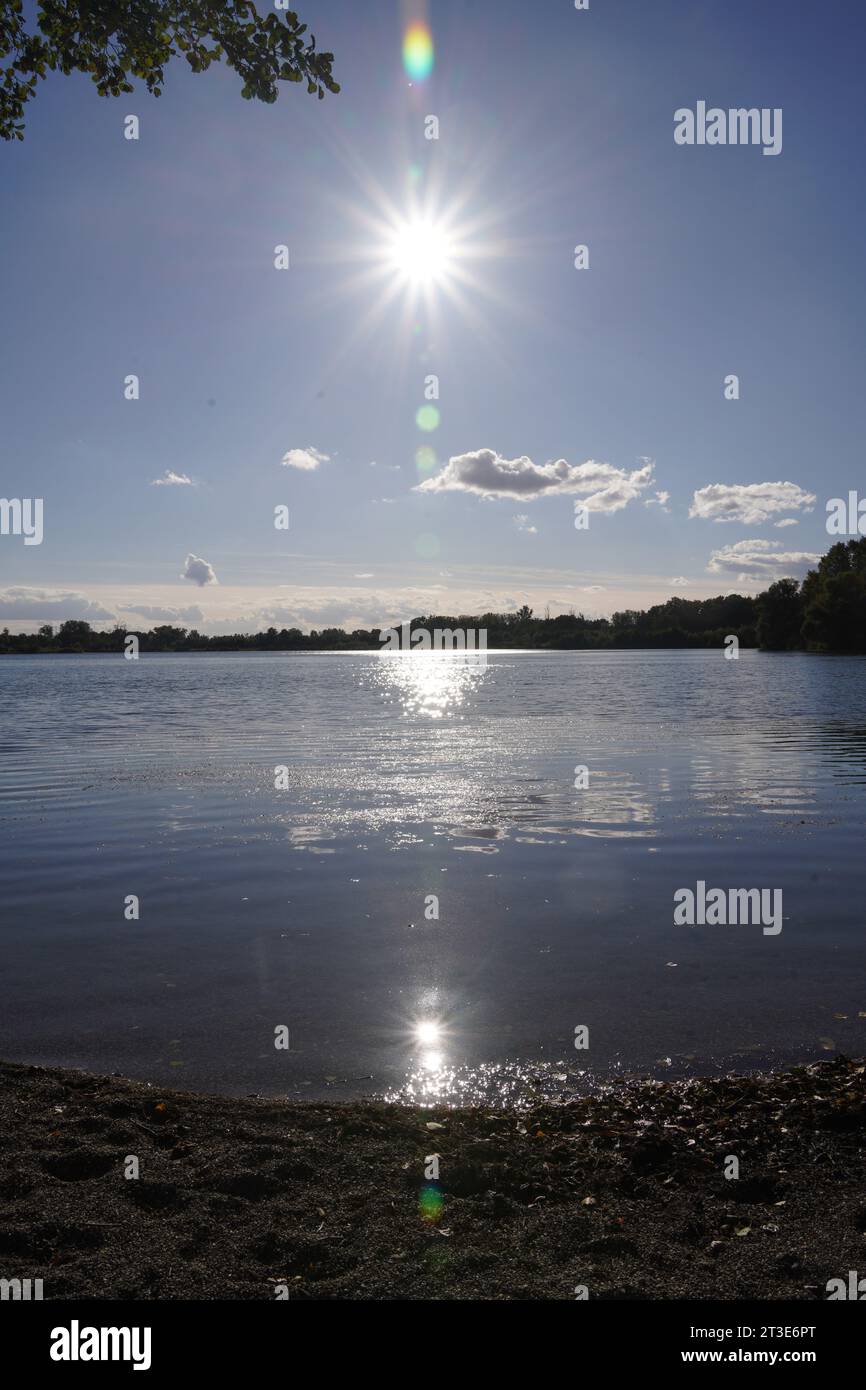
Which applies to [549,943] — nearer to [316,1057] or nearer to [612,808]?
[316,1057]

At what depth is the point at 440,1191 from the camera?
5.93 m

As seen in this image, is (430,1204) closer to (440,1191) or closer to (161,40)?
(440,1191)

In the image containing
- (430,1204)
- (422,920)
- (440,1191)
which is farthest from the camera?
(422,920)

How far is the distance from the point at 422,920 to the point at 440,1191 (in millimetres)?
6183

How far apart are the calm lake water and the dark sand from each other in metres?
0.74

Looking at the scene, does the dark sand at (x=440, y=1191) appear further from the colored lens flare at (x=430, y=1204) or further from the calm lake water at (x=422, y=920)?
the calm lake water at (x=422, y=920)

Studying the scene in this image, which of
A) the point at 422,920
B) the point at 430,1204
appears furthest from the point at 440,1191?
the point at 422,920

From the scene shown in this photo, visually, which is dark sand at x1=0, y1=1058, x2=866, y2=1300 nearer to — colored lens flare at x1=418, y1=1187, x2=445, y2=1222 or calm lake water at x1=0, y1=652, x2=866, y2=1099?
colored lens flare at x1=418, y1=1187, x2=445, y2=1222

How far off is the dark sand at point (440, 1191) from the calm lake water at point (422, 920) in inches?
29.1

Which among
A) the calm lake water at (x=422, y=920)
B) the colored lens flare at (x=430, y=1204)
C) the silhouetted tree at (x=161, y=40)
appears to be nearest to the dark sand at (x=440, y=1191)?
the colored lens flare at (x=430, y=1204)

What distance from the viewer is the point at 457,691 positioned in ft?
256

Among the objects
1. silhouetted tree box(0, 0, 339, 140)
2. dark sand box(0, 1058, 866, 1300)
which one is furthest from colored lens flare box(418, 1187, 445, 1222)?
silhouetted tree box(0, 0, 339, 140)
